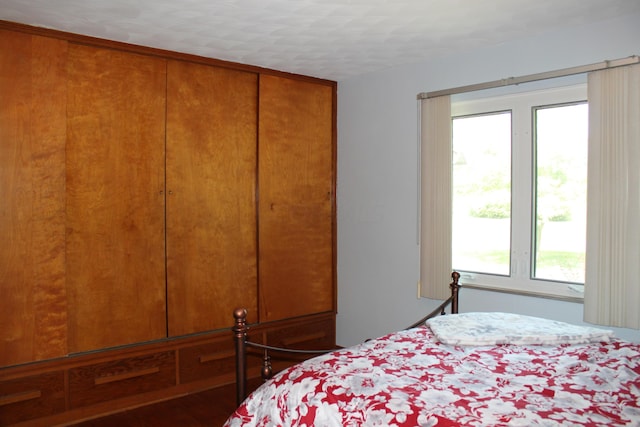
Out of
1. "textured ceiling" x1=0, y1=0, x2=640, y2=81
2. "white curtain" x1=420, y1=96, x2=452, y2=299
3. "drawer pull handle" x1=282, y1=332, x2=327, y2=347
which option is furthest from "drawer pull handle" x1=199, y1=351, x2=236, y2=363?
"textured ceiling" x1=0, y1=0, x2=640, y2=81

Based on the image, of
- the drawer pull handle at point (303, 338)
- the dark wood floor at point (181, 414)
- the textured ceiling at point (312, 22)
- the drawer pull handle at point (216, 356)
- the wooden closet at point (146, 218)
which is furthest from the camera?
the drawer pull handle at point (303, 338)

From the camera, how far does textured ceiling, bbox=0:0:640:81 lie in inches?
103

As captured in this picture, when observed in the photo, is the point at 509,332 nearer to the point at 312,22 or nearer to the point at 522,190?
the point at 522,190

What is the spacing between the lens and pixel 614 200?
9.04 ft

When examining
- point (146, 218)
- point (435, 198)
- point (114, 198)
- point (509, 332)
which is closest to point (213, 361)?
point (146, 218)

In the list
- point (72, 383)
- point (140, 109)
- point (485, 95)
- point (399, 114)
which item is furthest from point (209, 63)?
point (72, 383)

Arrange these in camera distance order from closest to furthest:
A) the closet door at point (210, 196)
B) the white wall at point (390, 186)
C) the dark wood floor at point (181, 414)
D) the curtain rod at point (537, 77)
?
1. the curtain rod at point (537, 77)
2. the dark wood floor at point (181, 414)
3. the white wall at point (390, 186)
4. the closet door at point (210, 196)

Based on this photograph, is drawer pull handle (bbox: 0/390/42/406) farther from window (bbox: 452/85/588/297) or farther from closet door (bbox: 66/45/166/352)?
window (bbox: 452/85/588/297)

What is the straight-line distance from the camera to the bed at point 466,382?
1.51m

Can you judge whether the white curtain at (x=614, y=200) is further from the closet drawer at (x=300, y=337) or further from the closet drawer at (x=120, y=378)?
the closet drawer at (x=120, y=378)

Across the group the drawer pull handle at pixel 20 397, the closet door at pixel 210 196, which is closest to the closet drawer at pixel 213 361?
the closet door at pixel 210 196

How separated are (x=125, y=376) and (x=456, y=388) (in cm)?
227

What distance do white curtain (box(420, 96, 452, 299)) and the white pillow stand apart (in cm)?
111

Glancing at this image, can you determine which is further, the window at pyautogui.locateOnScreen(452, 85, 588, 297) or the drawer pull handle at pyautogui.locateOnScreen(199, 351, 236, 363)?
the drawer pull handle at pyautogui.locateOnScreen(199, 351, 236, 363)
